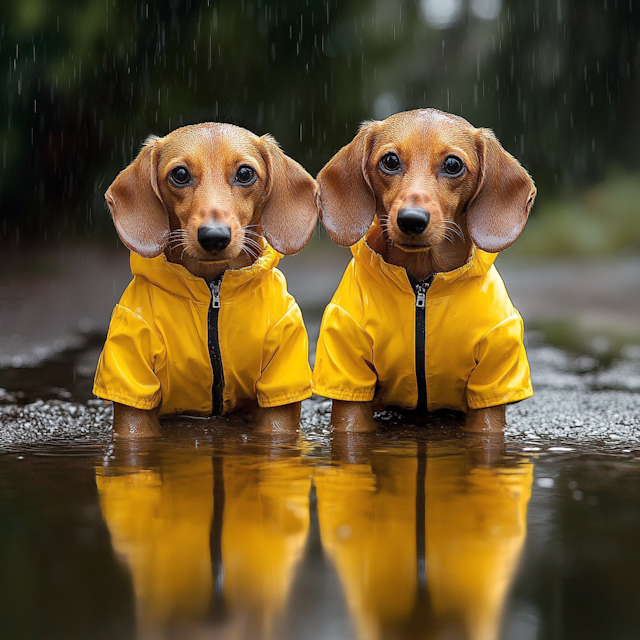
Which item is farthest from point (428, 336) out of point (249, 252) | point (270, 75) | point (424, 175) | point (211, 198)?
point (270, 75)

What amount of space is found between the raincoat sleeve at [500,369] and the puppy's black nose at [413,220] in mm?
580

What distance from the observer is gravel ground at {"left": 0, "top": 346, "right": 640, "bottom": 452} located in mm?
3879

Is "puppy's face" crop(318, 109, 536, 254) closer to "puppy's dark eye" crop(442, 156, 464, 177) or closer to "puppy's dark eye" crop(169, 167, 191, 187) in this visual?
"puppy's dark eye" crop(442, 156, 464, 177)

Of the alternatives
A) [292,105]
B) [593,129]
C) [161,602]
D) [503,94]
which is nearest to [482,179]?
[161,602]

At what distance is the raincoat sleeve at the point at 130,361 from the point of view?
384 centimetres

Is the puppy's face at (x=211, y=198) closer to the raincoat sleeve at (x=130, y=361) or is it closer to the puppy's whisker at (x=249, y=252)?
the puppy's whisker at (x=249, y=252)

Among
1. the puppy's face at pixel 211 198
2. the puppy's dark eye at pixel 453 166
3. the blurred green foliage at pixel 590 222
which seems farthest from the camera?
the blurred green foliage at pixel 590 222

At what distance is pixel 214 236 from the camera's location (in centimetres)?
357

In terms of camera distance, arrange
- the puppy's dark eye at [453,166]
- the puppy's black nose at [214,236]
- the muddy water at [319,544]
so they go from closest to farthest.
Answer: the muddy water at [319,544], the puppy's black nose at [214,236], the puppy's dark eye at [453,166]

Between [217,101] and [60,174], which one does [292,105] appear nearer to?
[217,101]

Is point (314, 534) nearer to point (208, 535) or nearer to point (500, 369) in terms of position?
point (208, 535)

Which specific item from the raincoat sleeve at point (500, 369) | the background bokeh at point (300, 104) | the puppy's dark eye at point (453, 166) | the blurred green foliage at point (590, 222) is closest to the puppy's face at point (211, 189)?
the puppy's dark eye at point (453, 166)

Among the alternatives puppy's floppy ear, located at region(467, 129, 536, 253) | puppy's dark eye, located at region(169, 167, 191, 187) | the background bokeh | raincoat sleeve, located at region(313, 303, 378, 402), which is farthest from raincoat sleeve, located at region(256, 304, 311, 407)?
the background bokeh

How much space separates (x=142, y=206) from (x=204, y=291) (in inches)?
17.5
